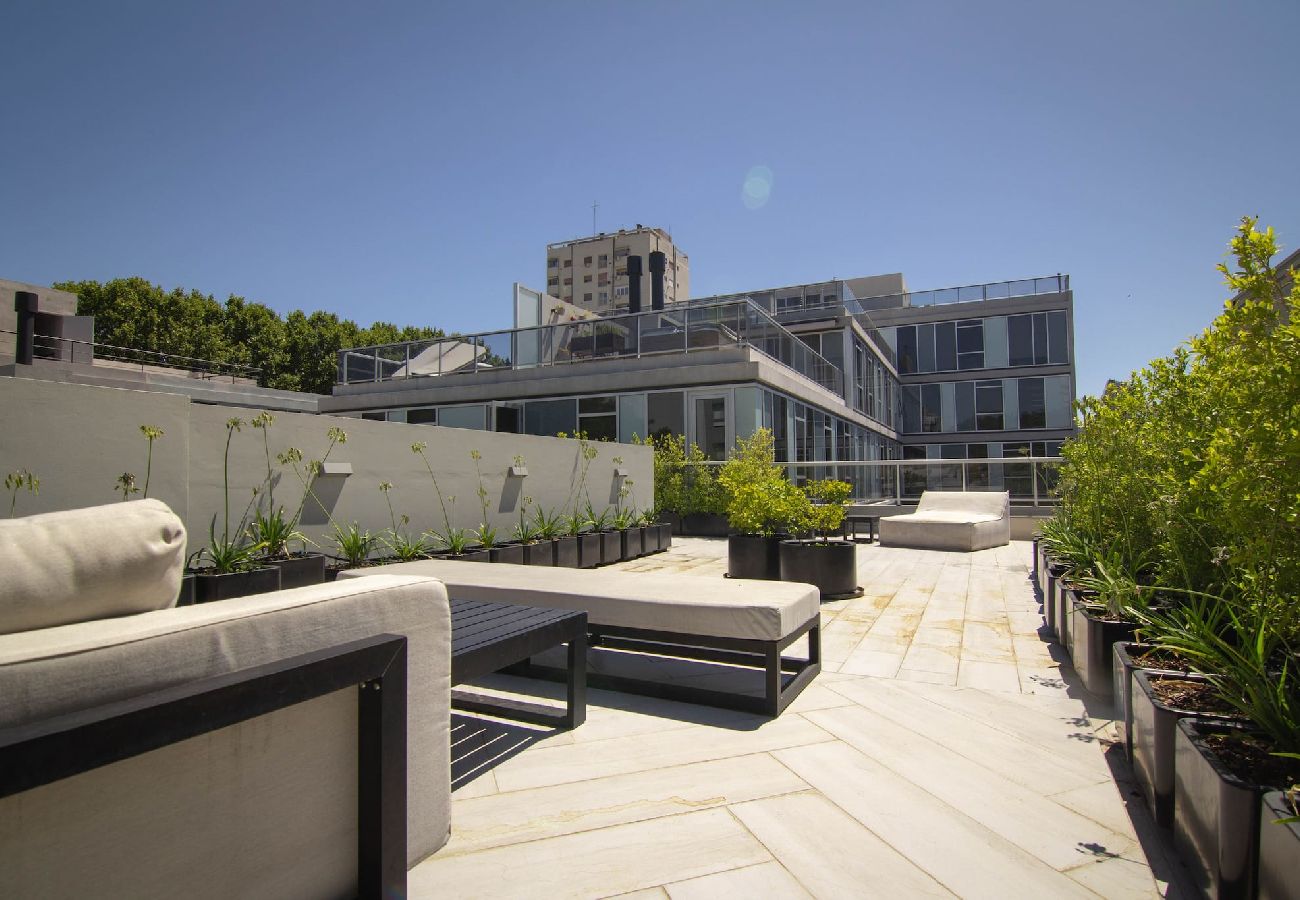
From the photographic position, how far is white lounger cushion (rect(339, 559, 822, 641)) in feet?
10.4

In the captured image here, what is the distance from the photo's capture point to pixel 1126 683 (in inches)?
107

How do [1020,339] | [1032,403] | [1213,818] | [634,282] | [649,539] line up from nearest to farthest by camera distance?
[1213,818] < [649,539] < [634,282] < [1032,403] < [1020,339]

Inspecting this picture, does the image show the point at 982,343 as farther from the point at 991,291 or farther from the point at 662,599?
the point at 662,599

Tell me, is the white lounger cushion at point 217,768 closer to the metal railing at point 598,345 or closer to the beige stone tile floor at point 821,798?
the beige stone tile floor at point 821,798

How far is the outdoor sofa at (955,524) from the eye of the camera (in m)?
10.3

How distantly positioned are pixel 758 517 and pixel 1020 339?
2622 centimetres

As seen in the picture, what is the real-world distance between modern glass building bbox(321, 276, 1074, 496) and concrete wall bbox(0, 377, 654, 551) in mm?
5430

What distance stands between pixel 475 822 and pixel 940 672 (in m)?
2.91

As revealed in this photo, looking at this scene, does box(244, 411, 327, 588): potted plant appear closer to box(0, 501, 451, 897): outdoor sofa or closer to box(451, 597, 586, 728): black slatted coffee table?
box(451, 597, 586, 728): black slatted coffee table

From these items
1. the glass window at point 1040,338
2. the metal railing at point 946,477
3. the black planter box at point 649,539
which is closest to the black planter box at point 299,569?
the black planter box at point 649,539

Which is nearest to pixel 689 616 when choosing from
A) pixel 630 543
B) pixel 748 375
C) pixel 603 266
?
pixel 630 543

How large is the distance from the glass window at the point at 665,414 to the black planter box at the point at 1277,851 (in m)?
12.0

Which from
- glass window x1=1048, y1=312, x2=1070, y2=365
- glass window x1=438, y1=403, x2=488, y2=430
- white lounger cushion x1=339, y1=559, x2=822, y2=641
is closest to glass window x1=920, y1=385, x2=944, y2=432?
glass window x1=1048, y1=312, x2=1070, y2=365

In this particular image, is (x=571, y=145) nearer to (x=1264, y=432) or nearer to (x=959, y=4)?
(x=959, y=4)
